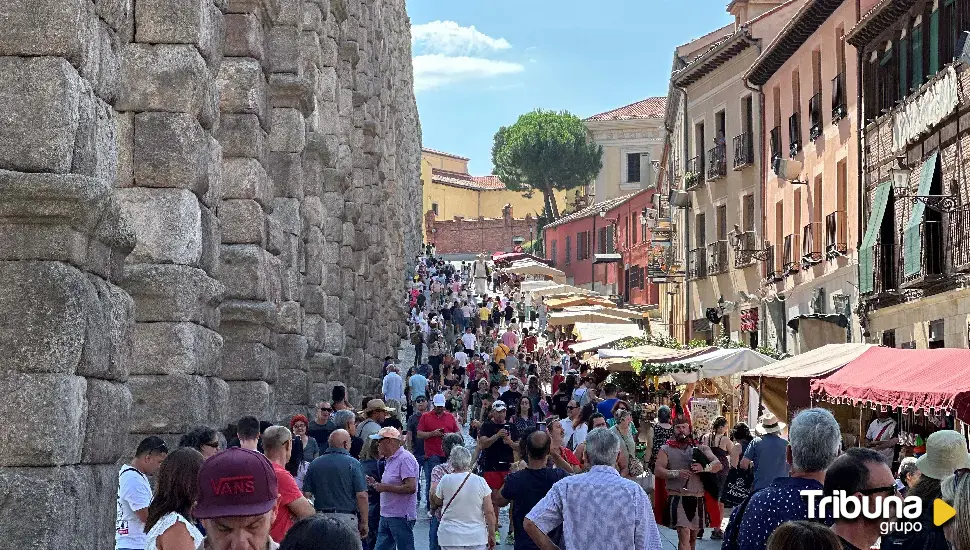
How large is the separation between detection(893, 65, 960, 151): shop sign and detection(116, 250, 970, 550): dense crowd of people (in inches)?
236

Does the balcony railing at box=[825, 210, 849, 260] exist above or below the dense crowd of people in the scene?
above

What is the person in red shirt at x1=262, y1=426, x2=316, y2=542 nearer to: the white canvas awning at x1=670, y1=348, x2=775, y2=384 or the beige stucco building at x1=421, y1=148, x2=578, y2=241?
the white canvas awning at x1=670, y1=348, x2=775, y2=384

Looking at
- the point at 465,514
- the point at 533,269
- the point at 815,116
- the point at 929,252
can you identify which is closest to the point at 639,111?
the point at 533,269

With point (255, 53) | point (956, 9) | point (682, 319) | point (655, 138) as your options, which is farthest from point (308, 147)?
point (655, 138)

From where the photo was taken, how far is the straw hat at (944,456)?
698 cm

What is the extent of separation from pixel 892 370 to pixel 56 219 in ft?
34.9

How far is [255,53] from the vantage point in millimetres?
13008

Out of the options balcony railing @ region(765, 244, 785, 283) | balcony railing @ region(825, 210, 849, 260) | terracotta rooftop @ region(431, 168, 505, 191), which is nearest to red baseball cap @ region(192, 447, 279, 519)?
balcony railing @ region(825, 210, 849, 260)

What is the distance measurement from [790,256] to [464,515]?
23194 mm

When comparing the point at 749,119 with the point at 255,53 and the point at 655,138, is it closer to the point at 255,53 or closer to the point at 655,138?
the point at 255,53

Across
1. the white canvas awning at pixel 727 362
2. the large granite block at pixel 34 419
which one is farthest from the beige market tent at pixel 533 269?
the large granite block at pixel 34 419

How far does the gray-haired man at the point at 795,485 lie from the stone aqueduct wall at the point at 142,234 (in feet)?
9.36

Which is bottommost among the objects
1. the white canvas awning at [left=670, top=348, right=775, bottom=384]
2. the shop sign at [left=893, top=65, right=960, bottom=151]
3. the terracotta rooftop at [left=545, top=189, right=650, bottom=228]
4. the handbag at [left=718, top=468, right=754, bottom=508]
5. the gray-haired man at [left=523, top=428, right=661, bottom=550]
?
the handbag at [left=718, top=468, right=754, bottom=508]

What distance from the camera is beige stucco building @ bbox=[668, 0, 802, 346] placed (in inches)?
1471
